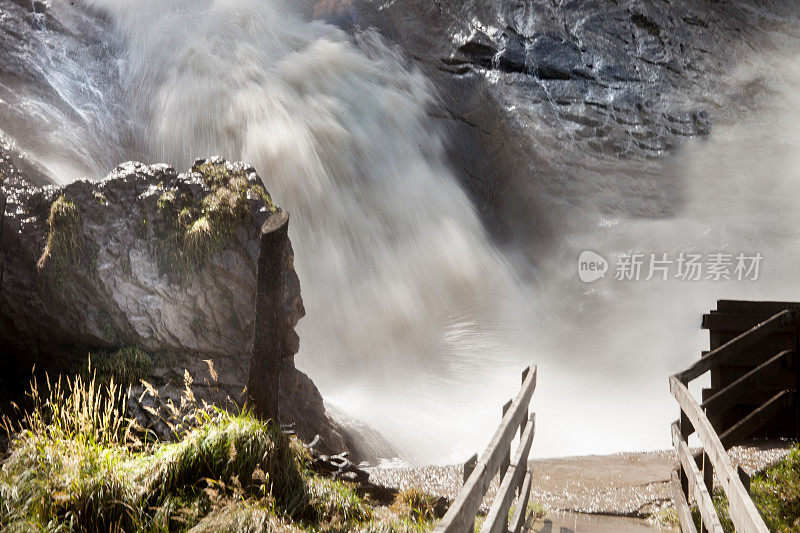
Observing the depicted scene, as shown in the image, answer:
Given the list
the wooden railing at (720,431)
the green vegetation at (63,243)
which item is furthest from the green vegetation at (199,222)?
the wooden railing at (720,431)

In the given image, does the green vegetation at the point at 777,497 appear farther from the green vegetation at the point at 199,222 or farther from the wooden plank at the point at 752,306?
the green vegetation at the point at 199,222

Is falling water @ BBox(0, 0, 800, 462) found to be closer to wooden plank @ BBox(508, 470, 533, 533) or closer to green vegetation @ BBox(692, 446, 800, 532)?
green vegetation @ BBox(692, 446, 800, 532)

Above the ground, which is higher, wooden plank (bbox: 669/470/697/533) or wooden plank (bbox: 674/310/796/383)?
wooden plank (bbox: 674/310/796/383)

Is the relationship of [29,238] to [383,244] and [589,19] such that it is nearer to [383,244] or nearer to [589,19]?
[383,244]

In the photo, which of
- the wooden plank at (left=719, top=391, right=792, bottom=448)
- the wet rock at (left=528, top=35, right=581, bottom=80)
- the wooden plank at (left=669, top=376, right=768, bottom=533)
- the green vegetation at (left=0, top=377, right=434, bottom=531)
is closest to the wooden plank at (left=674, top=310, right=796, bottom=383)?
the wooden plank at (left=669, top=376, right=768, bottom=533)

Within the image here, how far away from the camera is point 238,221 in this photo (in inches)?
361

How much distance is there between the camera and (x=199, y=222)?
29.0 feet

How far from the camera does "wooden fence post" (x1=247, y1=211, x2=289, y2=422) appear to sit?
5.34 metres

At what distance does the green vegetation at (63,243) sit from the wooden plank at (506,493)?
6.15 meters

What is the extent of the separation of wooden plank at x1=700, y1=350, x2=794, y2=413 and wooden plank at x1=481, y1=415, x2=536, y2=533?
5.85ft

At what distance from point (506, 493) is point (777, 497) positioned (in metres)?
3.30

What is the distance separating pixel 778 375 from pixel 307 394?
6045 mm

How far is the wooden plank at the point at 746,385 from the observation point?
6.32 meters

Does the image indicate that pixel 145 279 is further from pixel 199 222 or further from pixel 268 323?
pixel 268 323
